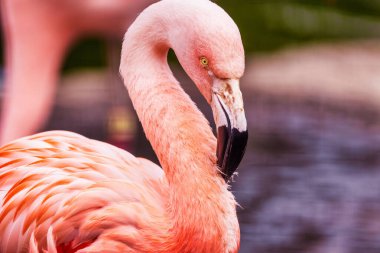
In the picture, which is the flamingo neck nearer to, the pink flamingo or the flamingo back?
the flamingo back

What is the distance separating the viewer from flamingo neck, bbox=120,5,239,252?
2.16m

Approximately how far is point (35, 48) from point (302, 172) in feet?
5.63

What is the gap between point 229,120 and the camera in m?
2.01

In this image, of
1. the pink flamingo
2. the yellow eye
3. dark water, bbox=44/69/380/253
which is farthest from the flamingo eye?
dark water, bbox=44/69/380/253

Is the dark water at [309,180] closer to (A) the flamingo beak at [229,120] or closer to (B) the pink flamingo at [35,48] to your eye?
(B) the pink flamingo at [35,48]

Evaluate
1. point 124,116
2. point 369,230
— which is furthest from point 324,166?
point 124,116

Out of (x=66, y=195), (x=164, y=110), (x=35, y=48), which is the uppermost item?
(x=164, y=110)

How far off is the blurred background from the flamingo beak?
1.77 m

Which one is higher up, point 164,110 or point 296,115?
point 164,110

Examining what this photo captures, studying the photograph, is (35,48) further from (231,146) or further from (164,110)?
(231,146)

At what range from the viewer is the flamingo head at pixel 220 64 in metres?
2.02

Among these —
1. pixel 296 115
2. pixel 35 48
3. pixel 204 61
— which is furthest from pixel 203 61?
pixel 296 115

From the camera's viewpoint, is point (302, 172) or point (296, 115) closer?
point (302, 172)

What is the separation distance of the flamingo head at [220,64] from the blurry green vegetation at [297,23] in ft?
11.3
